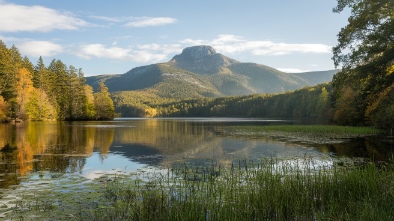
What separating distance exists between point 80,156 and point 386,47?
23762mm

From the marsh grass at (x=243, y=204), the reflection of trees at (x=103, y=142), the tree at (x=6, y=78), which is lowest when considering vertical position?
the reflection of trees at (x=103, y=142)

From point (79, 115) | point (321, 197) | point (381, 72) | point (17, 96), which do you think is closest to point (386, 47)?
point (381, 72)

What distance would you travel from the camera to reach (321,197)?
10773mm

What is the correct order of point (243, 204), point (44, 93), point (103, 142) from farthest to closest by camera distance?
point (44, 93)
point (103, 142)
point (243, 204)

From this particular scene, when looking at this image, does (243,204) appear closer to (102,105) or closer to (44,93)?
(44,93)

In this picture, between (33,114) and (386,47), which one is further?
(33,114)

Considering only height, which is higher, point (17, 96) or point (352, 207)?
point (17, 96)

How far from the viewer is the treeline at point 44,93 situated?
259 ft

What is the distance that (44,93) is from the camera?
3723 inches

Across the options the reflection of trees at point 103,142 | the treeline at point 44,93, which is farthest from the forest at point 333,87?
the reflection of trees at point 103,142

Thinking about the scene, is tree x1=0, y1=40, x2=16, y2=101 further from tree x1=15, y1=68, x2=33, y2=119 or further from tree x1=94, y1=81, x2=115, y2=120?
tree x1=94, y1=81, x2=115, y2=120

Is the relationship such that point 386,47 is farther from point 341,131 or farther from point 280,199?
point 341,131

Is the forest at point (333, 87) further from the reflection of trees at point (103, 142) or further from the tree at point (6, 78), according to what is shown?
the reflection of trees at point (103, 142)

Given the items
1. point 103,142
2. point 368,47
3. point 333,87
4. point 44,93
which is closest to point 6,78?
point 44,93
